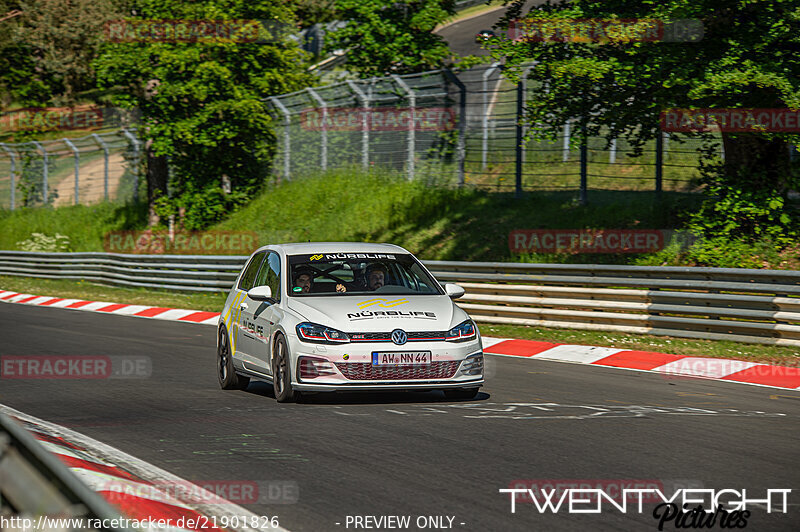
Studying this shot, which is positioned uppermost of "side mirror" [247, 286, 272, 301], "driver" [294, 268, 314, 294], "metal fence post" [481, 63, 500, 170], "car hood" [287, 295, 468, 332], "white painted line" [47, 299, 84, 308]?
"metal fence post" [481, 63, 500, 170]

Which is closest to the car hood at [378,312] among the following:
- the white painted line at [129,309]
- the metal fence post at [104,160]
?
the white painted line at [129,309]

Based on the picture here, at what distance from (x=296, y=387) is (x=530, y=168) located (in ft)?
47.6

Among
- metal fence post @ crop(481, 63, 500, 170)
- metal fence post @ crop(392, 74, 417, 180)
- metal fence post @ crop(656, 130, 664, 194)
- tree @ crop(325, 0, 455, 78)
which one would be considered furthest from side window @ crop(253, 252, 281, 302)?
tree @ crop(325, 0, 455, 78)

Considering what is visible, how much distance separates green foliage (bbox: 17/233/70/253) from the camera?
41281 mm

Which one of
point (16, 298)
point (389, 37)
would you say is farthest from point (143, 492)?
point (389, 37)

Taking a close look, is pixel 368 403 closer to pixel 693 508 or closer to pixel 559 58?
pixel 693 508

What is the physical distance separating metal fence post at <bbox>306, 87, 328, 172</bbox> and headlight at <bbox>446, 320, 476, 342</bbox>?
20241 mm

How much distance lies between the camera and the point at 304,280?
34.7 ft

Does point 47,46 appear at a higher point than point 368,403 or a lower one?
higher

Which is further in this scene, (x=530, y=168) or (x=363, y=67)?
(x=363, y=67)

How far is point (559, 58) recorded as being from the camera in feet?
55.6

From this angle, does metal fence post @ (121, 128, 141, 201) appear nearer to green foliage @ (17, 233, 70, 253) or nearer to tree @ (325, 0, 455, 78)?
green foliage @ (17, 233, 70, 253)

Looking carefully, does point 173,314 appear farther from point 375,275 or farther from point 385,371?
point 385,371

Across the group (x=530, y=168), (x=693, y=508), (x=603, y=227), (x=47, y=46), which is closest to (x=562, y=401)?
(x=693, y=508)
